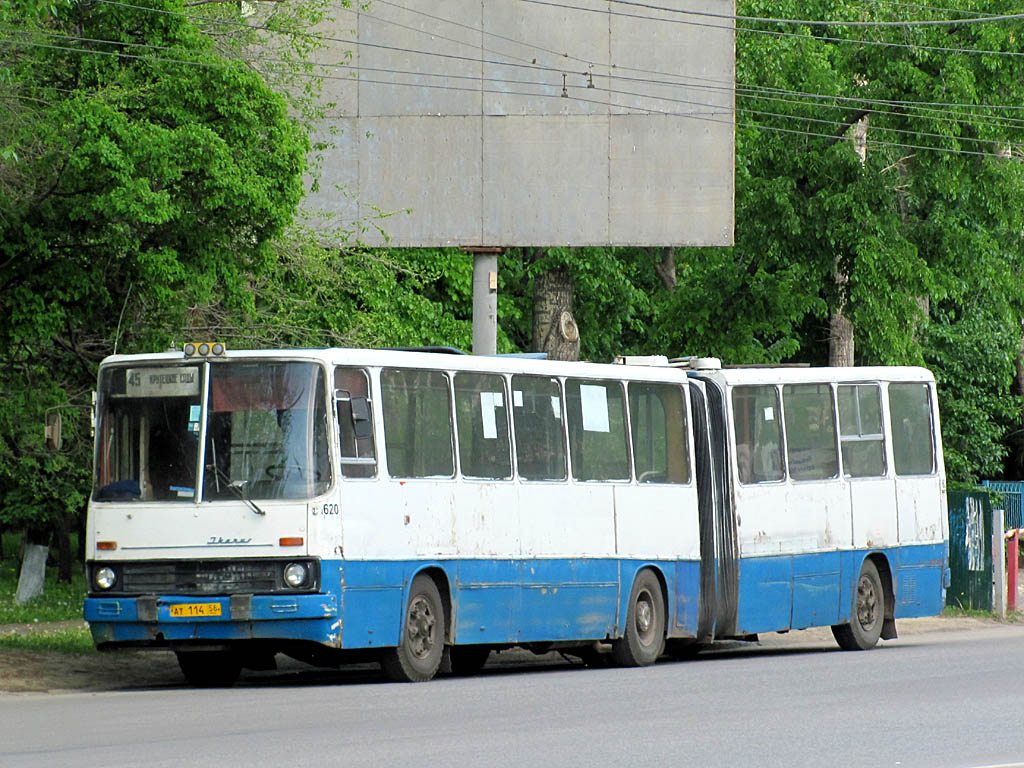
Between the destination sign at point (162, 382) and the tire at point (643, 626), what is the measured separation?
5.47 m

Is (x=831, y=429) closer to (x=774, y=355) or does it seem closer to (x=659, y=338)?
(x=659, y=338)

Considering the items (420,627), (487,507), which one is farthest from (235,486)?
(487,507)

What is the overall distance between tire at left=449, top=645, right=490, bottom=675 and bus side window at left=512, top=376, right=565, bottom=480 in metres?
1.86

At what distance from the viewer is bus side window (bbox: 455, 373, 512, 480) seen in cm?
1681

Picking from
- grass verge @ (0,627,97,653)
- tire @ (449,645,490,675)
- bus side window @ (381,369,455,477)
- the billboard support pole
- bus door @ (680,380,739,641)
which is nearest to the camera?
bus side window @ (381,369,455,477)

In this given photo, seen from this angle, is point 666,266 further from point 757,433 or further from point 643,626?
point 643,626

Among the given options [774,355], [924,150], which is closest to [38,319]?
[924,150]

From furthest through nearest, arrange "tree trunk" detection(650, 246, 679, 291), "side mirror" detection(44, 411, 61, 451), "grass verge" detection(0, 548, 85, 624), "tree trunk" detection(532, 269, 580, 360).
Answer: "tree trunk" detection(650, 246, 679, 291)
"tree trunk" detection(532, 269, 580, 360)
"grass verge" detection(0, 548, 85, 624)
"side mirror" detection(44, 411, 61, 451)

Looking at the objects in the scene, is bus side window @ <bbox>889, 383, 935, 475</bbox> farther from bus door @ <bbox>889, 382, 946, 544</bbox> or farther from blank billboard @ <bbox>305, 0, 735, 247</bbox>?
blank billboard @ <bbox>305, 0, 735, 247</bbox>

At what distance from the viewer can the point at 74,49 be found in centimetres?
1900

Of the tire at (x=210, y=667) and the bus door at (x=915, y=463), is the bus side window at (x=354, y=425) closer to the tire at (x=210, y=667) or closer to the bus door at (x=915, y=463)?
the tire at (x=210, y=667)

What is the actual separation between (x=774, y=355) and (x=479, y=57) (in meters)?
13.6

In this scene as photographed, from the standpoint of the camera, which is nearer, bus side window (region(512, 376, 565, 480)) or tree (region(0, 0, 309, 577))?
bus side window (region(512, 376, 565, 480))

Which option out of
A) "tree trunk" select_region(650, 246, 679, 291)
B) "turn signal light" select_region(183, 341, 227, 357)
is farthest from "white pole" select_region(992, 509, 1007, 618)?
"turn signal light" select_region(183, 341, 227, 357)
